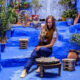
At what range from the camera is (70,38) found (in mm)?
9055

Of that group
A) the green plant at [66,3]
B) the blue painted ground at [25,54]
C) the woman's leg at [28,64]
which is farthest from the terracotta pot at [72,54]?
the green plant at [66,3]

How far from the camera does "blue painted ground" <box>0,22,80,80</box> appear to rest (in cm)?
633

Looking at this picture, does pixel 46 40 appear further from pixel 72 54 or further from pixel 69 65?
pixel 72 54

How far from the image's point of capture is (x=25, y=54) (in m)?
8.44

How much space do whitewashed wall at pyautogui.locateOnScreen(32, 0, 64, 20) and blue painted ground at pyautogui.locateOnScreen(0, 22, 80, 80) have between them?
10.5 feet

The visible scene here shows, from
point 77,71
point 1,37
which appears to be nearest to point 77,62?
point 77,71

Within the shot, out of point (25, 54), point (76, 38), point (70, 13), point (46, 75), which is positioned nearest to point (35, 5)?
point (70, 13)

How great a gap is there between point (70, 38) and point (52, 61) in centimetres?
326

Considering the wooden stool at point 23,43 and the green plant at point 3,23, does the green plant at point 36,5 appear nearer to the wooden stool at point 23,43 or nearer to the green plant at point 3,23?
the green plant at point 3,23

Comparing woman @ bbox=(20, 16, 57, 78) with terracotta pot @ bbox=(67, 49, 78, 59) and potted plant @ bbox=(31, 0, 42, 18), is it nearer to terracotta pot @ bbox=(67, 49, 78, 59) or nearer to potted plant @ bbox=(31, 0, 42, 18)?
terracotta pot @ bbox=(67, 49, 78, 59)

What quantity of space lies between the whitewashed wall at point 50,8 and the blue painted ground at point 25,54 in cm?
321

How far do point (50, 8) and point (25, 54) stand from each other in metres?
6.95

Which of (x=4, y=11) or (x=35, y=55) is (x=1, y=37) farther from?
(x=35, y=55)

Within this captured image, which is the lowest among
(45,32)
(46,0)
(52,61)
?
(52,61)
